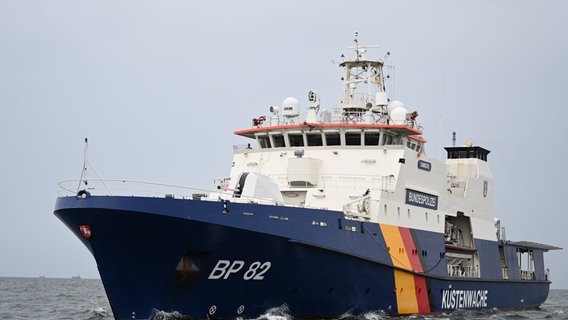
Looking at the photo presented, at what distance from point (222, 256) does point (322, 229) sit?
8.89 feet

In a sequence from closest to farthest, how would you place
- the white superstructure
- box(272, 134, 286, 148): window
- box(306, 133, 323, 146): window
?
the white superstructure, box(306, 133, 323, 146): window, box(272, 134, 286, 148): window

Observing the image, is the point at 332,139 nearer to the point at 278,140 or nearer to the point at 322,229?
the point at 278,140

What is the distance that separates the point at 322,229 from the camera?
18.4 metres

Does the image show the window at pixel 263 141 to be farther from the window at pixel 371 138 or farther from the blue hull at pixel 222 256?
the blue hull at pixel 222 256

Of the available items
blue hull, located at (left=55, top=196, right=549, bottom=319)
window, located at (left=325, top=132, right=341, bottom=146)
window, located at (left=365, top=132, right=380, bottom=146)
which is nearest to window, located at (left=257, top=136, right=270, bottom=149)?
window, located at (left=325, top=132, right=341, bottom=146)

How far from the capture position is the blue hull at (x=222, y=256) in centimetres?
1614

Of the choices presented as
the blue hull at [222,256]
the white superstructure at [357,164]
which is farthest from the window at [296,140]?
the blue hull at [222,256]

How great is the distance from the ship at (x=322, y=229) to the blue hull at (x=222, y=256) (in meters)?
0.03

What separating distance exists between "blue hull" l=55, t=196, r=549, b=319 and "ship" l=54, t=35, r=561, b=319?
3 cm

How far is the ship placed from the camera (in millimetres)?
16406

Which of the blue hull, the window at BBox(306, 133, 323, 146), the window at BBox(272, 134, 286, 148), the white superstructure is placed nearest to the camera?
the blue hull

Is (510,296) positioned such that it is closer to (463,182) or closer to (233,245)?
(463,182)

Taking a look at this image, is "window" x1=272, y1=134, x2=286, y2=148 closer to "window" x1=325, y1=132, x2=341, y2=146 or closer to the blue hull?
"window" x1=325, y1=132, x2=341, y2=146

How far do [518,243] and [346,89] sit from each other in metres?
9.05
